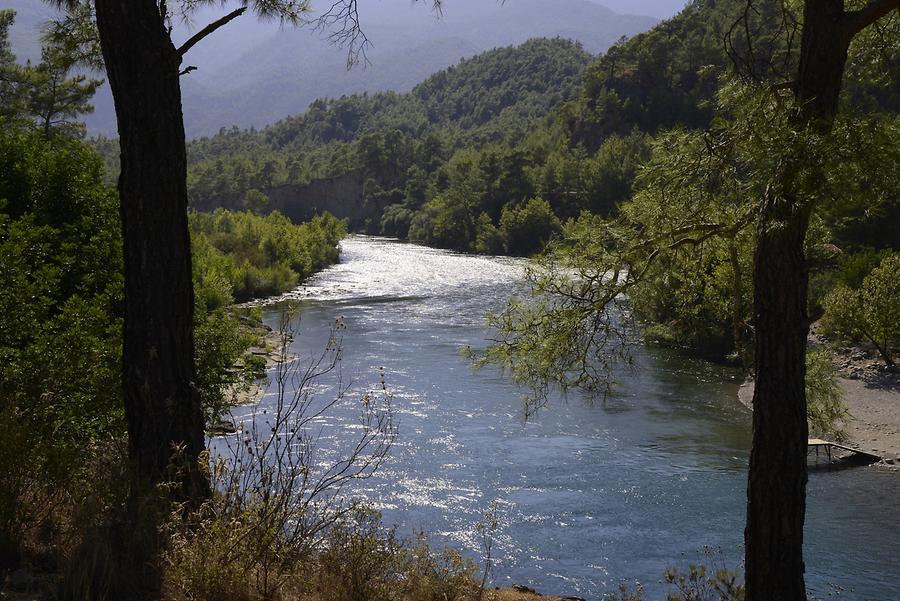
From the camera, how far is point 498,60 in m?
181

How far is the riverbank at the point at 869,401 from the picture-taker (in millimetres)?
15297

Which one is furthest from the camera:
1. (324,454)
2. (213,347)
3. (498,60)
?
(498,60)

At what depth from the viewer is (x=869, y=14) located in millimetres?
4531

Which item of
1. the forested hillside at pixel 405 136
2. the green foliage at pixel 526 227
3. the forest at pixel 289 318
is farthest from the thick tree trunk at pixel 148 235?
the forested hillside at pixel 405 136

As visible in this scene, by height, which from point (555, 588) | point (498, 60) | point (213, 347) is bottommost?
point (555, 588)

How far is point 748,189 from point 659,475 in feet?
33.0

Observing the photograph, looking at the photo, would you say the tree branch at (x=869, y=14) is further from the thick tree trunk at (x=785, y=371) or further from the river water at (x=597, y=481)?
the river water at (x=597, y=481)

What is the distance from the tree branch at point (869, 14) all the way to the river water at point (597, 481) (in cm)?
367

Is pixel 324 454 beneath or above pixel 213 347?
beneath

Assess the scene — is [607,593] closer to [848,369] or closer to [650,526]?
[650,526]

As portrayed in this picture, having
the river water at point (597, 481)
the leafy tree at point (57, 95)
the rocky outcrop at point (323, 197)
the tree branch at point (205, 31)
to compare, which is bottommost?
the river water at point (597, 481)

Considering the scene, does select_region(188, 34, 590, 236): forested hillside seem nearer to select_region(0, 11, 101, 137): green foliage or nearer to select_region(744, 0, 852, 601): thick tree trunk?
select_region(0, 11, 101, 137): green foliage

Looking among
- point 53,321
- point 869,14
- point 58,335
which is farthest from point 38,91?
point 869,14

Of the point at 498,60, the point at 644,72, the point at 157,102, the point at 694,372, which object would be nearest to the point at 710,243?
the point at 157,102
